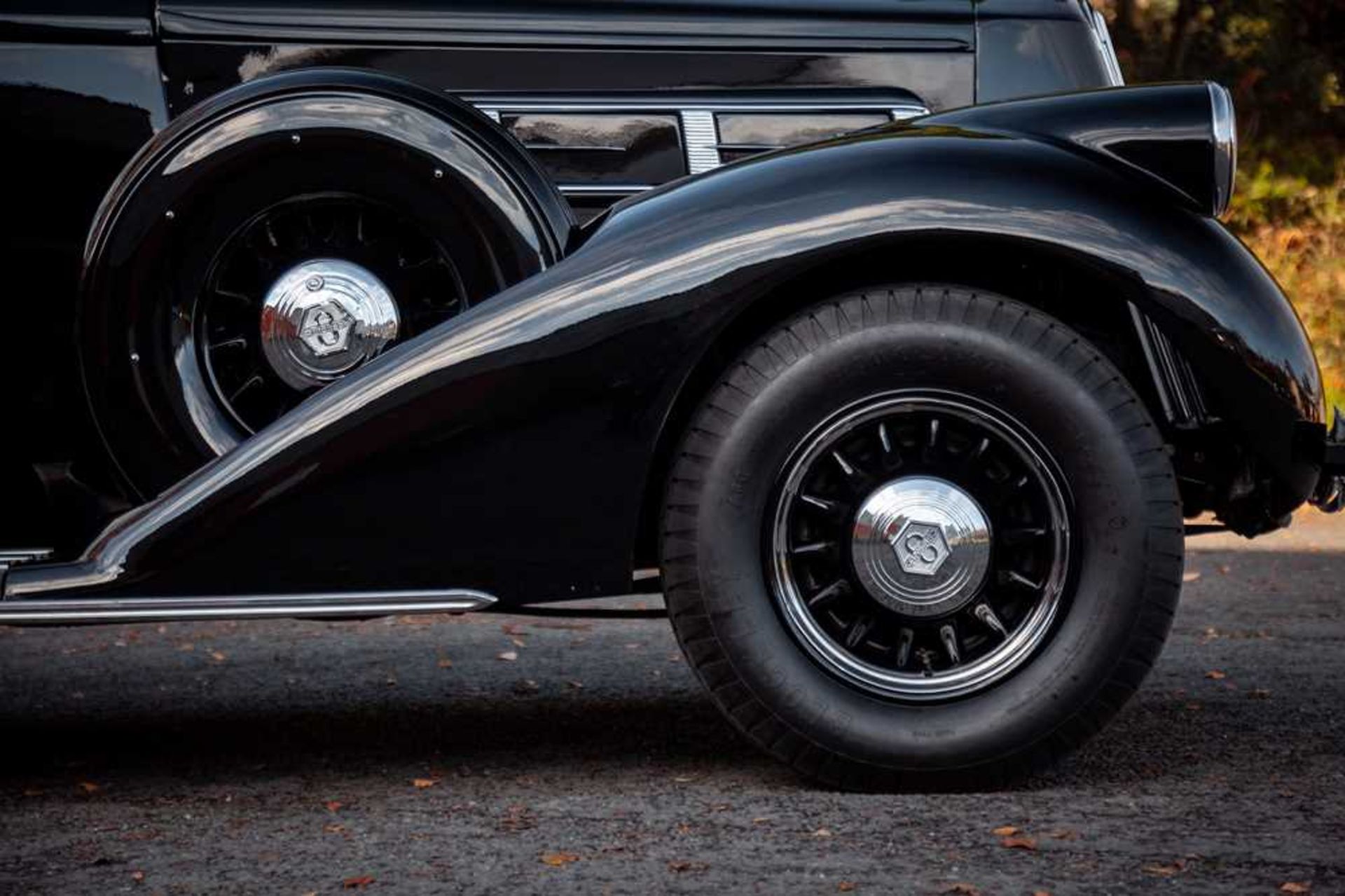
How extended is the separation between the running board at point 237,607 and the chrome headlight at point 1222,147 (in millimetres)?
1572

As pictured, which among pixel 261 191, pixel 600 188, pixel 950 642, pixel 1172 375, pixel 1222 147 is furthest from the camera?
pixel 600 188

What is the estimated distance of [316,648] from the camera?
596 cm

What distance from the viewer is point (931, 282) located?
3766 millimetres

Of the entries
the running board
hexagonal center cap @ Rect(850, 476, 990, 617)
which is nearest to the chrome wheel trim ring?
hexagonal center cap @ Rect(850, 476, 990, 617)

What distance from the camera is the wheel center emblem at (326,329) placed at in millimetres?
3990

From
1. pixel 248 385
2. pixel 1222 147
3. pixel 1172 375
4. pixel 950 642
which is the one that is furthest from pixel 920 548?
pixel 248 385

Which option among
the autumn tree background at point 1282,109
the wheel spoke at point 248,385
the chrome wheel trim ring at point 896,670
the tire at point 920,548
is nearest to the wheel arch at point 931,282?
the tire at point 920,548

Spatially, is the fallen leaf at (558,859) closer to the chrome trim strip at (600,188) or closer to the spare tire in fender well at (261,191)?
the spare tire in fender well at (261,191)

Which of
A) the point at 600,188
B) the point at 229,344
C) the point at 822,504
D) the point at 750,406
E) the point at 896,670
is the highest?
the point at 600,188

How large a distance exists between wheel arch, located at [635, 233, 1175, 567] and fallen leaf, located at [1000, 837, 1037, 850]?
0.92 m

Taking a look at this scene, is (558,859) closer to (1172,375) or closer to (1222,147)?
(1172,375)

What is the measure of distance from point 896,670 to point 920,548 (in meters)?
0.23

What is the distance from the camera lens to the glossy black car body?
421 cm

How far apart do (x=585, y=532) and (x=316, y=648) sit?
248 centimetres
